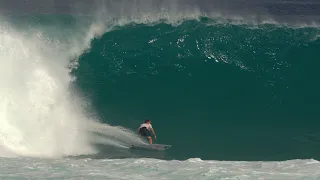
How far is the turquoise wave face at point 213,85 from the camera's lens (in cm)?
1792

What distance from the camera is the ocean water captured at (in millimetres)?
17172

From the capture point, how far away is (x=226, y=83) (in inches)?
784

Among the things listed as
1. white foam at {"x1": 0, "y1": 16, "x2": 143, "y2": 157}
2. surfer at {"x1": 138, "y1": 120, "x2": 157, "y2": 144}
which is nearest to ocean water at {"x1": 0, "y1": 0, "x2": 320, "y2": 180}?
white foam at {"x1": 0, "y1": 16, "x2": 143, "y2": 157}

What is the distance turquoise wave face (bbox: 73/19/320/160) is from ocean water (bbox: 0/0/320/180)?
4 centimetres

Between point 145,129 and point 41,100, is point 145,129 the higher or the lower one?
the lower one

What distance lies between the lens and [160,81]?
66.0 ft

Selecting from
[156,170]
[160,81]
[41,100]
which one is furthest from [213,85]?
[156,170]

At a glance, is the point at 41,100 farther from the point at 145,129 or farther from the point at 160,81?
the point at 160,81

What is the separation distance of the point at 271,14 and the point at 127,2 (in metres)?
5.56

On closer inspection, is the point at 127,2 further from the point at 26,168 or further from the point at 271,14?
the point at 26,168

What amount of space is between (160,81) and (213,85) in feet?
6.01

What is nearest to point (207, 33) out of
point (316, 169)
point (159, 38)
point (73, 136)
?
point (159, 38)

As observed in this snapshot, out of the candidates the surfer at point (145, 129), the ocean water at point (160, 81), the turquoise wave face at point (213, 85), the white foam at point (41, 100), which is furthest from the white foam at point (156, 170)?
the turquoise wave face at point (213, 85)

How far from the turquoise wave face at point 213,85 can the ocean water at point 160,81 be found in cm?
4
